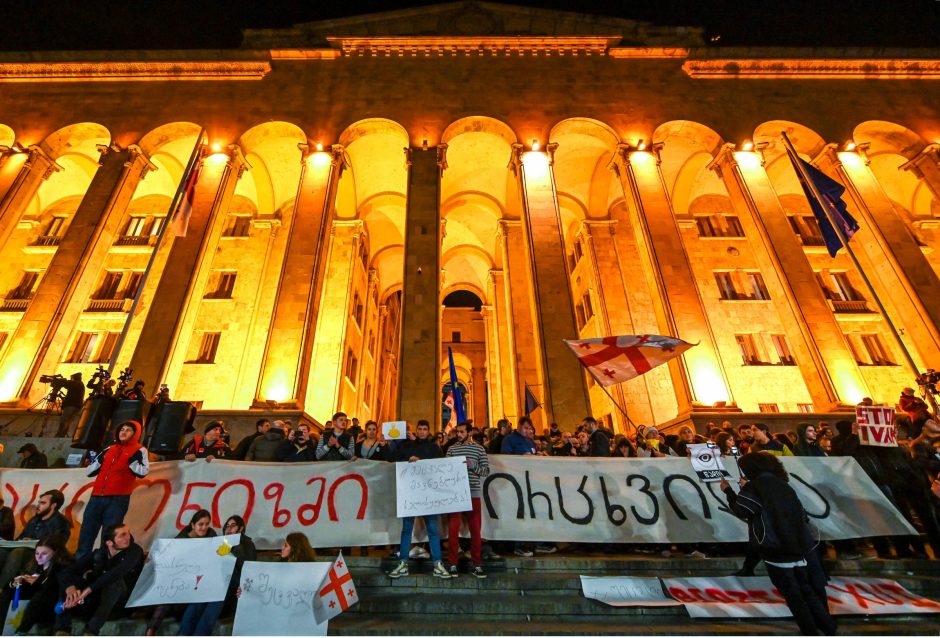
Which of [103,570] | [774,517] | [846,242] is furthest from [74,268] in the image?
[846,242]

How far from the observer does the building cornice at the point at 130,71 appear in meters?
20.4

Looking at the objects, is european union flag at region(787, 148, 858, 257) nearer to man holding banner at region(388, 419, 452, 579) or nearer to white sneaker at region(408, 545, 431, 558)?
man holding banner at region(388, 419, 452, 579)

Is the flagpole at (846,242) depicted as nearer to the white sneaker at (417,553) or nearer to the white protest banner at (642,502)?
the white protest banner at (642,502)

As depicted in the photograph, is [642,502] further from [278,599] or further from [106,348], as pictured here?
[106,348]

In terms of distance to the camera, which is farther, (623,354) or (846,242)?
(846,242)

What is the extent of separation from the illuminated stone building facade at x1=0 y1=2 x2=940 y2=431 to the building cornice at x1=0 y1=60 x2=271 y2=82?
4.4 inches

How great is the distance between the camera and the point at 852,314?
68.8 ft

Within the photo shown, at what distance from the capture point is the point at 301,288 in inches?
637

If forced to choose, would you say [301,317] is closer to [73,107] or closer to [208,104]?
[208,104]

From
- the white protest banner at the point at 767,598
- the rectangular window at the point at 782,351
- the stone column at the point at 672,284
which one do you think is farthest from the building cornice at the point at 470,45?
the white protest banner at the point at 767,598

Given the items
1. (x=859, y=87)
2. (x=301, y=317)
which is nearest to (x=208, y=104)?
(x=301, y=317)

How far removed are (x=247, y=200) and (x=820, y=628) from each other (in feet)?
88.1

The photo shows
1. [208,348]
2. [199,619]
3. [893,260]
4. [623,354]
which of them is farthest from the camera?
[208,348]

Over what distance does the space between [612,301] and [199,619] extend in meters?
20.1
